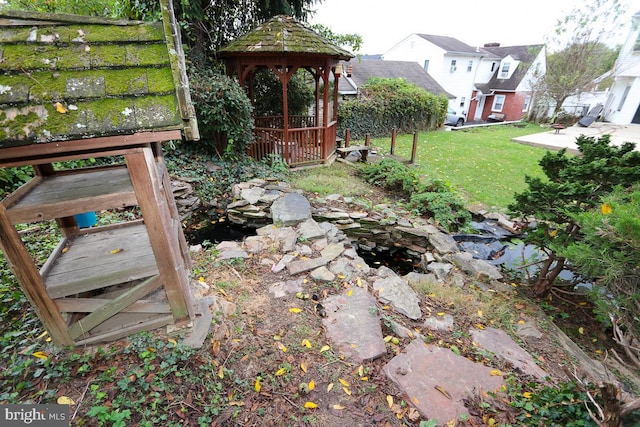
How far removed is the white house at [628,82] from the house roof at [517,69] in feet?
22.2

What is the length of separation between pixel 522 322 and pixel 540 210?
147cm

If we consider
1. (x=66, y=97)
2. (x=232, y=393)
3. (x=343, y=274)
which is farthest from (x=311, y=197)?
(x=66, y=97)

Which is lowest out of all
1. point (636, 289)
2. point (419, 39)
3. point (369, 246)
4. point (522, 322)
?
point (369, 246)

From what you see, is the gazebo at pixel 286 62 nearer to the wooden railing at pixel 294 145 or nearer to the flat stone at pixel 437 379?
the wooden railing at pixel 294 145

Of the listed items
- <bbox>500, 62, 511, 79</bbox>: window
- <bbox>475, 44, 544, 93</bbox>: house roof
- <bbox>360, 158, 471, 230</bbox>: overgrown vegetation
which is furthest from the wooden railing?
<bbox>500, 62, 511, 79</bbox>: window

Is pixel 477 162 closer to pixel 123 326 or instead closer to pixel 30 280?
pixel 123 326

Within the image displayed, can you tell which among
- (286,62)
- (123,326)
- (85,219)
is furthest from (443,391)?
(286,62)

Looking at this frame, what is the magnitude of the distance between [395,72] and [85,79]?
23.2 m

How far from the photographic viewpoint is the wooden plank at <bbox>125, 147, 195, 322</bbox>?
6.34 feet

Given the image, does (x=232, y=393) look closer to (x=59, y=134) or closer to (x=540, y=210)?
(x=59, y=134)

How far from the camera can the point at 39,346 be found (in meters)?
2.40

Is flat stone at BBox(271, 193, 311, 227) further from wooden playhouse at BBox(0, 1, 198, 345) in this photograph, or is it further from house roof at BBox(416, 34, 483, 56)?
house roof at BBox(416, 34, 483, 56)

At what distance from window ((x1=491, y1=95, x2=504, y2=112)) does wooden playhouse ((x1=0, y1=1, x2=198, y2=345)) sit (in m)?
31.9

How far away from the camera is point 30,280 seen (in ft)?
6.66
